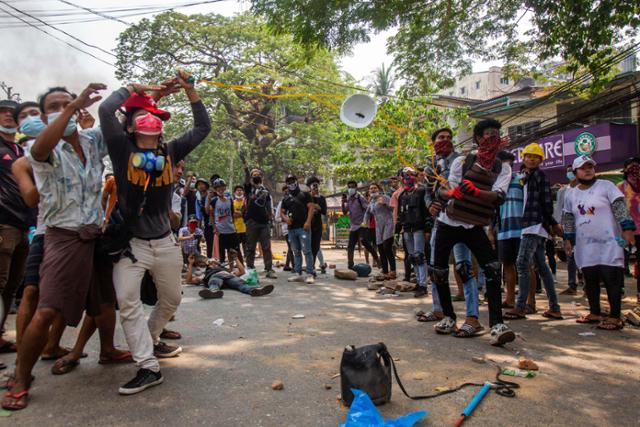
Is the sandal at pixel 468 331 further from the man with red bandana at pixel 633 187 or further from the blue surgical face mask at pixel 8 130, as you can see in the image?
the blue surgical face mask at pixel 8 130

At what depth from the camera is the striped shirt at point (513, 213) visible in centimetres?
558

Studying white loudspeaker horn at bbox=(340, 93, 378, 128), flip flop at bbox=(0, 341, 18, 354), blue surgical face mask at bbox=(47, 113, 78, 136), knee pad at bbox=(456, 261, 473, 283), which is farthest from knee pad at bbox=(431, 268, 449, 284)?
white loudspeaker horn at bbox=(340, 93, 378, 128)

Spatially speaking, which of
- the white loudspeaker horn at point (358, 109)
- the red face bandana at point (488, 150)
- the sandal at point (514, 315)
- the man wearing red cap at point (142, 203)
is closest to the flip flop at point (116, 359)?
the man wearing red cap at point (142, 203)

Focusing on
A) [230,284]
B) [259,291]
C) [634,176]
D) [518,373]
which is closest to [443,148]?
[518,373]

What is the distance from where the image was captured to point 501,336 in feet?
13.3

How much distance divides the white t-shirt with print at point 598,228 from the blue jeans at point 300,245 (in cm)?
486

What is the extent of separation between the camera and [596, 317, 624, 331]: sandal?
489cm

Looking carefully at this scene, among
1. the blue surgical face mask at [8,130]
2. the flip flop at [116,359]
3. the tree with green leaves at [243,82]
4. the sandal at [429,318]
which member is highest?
the tree with green leaves at [243,82]

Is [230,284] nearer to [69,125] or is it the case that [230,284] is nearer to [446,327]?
[446,327]

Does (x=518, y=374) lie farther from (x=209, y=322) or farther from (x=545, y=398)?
(x=209, y=322)

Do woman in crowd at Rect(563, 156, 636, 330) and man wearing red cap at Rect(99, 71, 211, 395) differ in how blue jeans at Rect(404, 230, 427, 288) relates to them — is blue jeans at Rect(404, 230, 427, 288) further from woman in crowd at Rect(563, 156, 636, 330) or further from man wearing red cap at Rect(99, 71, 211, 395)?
man wearing red cap at Rect(99, 71, 211, 395)

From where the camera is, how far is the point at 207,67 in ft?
89.7

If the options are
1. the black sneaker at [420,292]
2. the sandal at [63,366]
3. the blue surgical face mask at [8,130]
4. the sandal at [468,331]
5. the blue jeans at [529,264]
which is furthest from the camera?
the black sneaker at [420,292]

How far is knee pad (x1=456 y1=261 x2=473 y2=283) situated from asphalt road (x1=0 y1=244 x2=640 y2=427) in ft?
2.01
